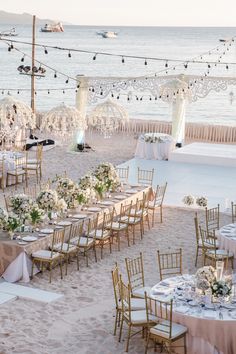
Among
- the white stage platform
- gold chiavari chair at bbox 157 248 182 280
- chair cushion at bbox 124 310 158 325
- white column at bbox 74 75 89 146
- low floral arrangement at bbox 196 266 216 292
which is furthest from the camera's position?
white column at bbox 74 75 89 146

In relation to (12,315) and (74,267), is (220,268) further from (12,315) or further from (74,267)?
(74,267)

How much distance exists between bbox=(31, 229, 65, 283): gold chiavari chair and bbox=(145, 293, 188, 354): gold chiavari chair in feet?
9.46

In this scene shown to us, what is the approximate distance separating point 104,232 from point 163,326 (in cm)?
480

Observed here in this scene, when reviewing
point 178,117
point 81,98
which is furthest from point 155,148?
point 81,98

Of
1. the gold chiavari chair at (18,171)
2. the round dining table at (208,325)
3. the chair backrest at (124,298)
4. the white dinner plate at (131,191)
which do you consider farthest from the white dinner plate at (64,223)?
the gold chiavari chair at (18,171)

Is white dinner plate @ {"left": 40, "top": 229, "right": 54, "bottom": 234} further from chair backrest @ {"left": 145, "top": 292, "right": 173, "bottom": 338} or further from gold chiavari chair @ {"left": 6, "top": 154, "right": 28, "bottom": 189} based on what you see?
gold chiavari chair @ {"left": 6, "top": 154, "right": 28, "bottom": 189}

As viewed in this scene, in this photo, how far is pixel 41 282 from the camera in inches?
479

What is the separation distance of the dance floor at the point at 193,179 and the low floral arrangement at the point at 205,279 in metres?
8.25

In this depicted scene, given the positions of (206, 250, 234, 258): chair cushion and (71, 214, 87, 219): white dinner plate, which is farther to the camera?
(71, 214, 87, 219): white dinner plate

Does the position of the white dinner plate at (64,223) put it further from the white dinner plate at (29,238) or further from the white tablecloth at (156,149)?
the white tablecloth at (156,149)

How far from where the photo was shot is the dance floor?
18.7 meters

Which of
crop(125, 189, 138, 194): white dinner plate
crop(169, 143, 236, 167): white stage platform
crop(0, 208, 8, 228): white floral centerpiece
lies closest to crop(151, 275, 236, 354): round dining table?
crop(0, 208, 8, 228): white floral centerpiece

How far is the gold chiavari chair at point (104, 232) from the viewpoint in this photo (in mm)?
13656

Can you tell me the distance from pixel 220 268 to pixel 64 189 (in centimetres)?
547
